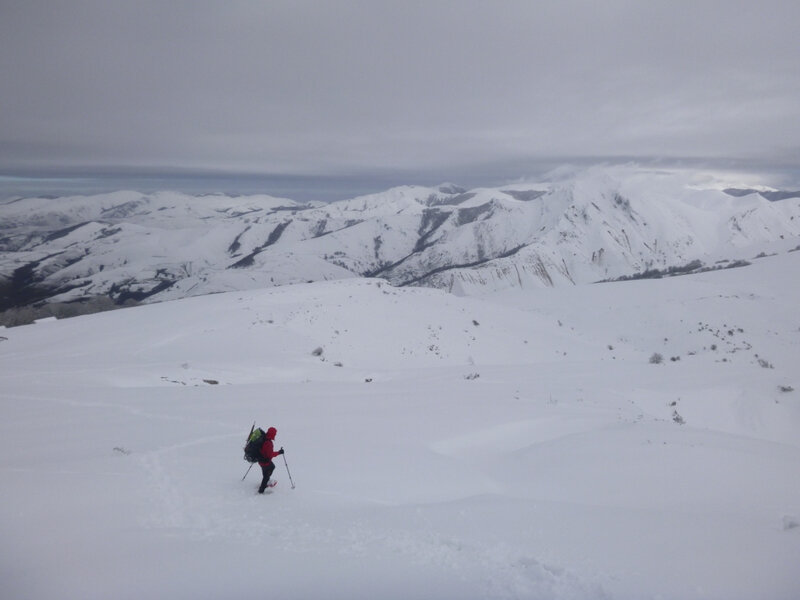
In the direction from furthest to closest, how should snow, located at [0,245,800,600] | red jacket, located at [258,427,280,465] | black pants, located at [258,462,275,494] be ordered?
1. black pants, located at [258,462,275,494]
2. red jacket, located at [258,427,280,465]
3. snow, located at [0,245,800,600]

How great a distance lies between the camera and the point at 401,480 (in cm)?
953

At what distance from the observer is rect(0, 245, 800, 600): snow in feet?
19.7

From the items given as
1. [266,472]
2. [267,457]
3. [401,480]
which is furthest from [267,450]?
[401,480]

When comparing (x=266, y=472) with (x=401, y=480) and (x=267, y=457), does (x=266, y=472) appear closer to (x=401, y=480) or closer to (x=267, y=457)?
(x=267, y=457)

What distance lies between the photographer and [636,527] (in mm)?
7074

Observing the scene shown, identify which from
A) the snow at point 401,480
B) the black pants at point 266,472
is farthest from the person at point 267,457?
the snow at point 401,480

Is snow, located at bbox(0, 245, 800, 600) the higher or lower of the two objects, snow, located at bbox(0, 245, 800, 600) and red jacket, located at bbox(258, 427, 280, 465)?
the lower

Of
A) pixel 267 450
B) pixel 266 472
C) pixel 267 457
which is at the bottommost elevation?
pixel 266 472

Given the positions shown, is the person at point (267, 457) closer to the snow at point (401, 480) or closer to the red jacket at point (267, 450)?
the red jacket at point (267, 450)

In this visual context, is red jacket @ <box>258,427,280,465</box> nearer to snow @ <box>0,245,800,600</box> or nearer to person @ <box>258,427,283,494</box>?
person @ <box>258,427,283,494</box>

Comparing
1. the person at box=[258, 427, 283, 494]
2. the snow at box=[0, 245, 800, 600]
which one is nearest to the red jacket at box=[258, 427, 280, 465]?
the person at box=[258, 427, 283, 494]

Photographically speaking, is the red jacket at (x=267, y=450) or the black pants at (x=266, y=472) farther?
the black pants at (x=266, y=472)

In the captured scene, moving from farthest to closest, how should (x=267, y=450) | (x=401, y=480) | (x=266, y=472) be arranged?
(x=401, y=480) < (x=266, y=472) < (x=267, y=450)

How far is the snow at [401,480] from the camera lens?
19.7 feet
